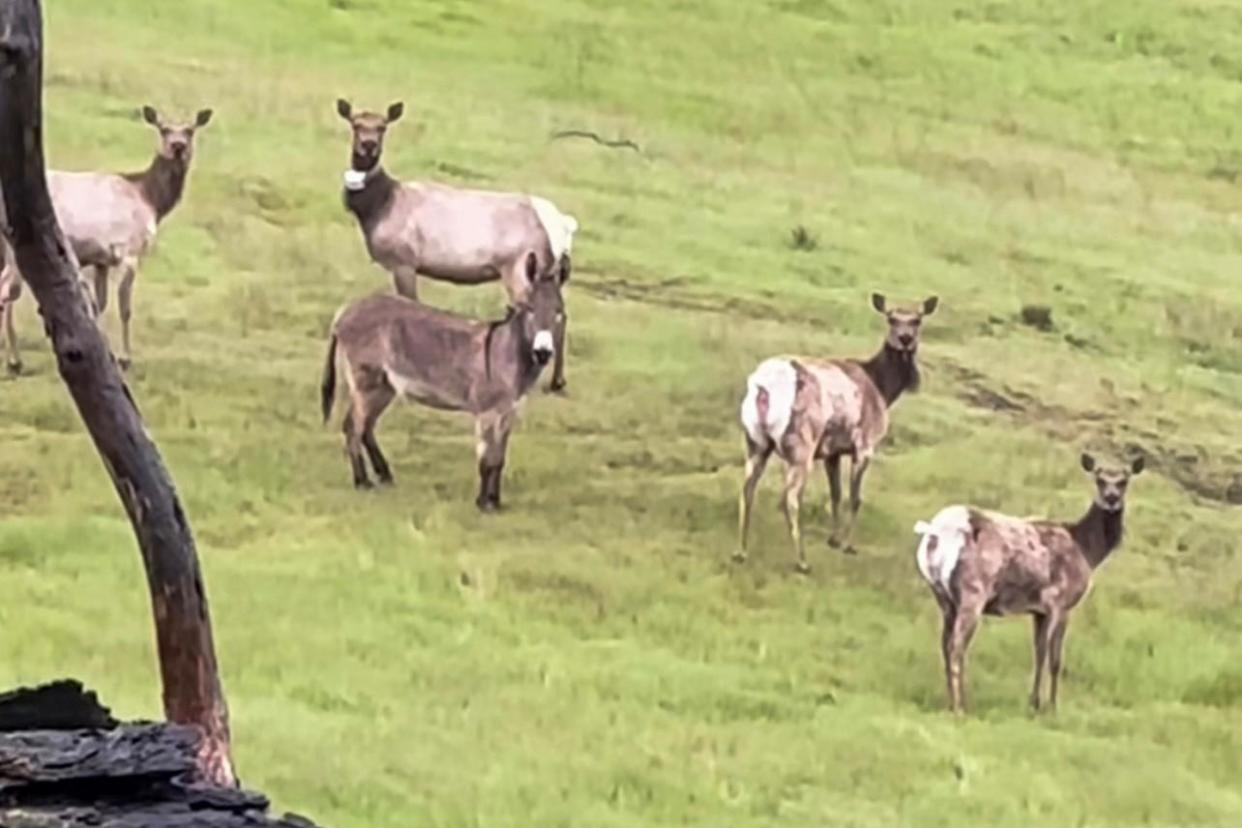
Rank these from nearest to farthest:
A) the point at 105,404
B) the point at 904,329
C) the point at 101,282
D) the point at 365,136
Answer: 1. the point at 105,404
2. the point at 904,329
3. the point at 101,282
4. the point at 365,136

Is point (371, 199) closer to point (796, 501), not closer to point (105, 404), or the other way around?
point (796, 501)

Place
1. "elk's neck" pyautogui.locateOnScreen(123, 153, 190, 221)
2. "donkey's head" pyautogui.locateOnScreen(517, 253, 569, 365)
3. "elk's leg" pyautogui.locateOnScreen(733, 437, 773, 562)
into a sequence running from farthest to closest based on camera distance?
"elk's neck" pyautogui.locateOnScreen(123, 153, 190, 221) → "donkey's head" pyautogui.locateOnScreen(517, 253, 569, 365) → "elk's leg" pyautogui.locateOnScreen(733, 437, 773, 562)

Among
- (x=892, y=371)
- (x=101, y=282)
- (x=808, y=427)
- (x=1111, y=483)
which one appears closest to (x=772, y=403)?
(x=808, y=427)

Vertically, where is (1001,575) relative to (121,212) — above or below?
below

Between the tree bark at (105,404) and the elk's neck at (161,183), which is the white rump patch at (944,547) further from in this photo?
the tree bark at (105,404)

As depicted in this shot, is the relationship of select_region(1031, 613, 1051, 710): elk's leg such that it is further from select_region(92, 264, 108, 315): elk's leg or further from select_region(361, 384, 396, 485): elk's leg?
select_region(92, 264, 108, 315): elk's leg

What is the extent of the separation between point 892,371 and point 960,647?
1628 millimetres

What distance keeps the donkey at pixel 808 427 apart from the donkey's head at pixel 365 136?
6.95 feet

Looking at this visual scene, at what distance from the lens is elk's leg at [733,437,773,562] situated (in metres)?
9.52

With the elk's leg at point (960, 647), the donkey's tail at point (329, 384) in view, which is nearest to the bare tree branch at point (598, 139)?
the donkey's tail at point (329, 384)

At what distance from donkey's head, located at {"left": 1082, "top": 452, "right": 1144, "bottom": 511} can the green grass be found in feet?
Result: 1.03

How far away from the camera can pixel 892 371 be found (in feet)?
33.3

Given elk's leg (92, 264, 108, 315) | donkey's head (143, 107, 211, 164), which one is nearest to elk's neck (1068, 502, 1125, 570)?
elk's leg (92, 264, 108, 315)

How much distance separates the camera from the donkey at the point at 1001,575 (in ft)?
28.9
